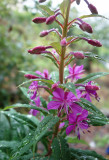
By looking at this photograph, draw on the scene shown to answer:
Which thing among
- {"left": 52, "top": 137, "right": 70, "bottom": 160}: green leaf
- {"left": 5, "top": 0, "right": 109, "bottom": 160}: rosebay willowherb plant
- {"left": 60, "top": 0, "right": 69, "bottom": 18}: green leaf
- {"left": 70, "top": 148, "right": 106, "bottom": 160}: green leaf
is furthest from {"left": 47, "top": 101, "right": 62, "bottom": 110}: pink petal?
{"left": 60, "top": 0, "right": 69, "bottom": 18}: green leaf

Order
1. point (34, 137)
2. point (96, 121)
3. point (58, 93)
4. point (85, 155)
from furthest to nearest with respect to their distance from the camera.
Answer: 1. point (85, 155)
2. point (96, 121)
3. point (58, 93)
4. point (34, 137)

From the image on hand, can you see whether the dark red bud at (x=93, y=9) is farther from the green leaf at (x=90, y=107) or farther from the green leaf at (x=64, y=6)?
the green leaf at (x=90, y=107)

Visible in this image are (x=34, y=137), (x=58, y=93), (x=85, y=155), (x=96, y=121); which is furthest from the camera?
(x=85, y=155)

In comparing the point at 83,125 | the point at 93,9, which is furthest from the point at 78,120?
the point at 93,9

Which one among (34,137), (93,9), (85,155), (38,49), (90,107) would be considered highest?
(93,9)

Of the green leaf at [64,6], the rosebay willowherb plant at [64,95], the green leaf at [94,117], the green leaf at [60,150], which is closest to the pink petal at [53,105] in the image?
the rosebay willowherb plant at [64,95]

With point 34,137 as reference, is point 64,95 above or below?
above

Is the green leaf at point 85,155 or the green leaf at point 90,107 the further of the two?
the green leaf at point 85,155

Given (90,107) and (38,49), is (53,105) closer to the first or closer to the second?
(90,107)

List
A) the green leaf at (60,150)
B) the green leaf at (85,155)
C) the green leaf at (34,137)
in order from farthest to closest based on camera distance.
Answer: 1. the green leaf at (85,155)
2. the green leaf at (60,150)
3. the green leaf at (34,137)
